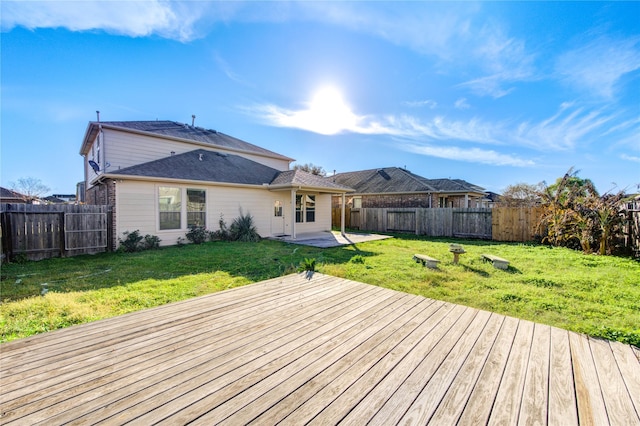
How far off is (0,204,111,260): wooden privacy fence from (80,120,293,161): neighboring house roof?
495 centimetres

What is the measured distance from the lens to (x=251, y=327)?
299 cm

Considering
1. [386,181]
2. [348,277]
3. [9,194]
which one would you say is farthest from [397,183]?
[9,194]

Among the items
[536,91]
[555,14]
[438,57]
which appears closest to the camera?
[555,14]

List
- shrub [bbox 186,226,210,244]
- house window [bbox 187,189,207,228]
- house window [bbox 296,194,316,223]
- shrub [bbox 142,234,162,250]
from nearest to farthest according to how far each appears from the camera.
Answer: shrub [bbox 142,234,162,250]
shrub [bbox 186,226,210,244]
house window [bbox 187,189,207,228]
house window [bbox 296,194,316,223]

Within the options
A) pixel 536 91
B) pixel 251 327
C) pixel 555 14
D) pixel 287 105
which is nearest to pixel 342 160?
pixel 287 105

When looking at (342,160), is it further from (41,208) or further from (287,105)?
(41,208)

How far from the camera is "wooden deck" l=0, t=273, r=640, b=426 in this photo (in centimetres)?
169

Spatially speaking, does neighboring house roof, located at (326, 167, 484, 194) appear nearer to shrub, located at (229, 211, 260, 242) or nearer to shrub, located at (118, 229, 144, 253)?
shrub, located at (229, 211, 260, 242)

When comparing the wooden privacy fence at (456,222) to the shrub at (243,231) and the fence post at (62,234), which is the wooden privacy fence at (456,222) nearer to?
the shrub at (243,231)

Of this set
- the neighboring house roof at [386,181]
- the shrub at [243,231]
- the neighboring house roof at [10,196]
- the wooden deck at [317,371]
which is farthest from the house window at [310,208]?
the neighboring house roof at [10,196]

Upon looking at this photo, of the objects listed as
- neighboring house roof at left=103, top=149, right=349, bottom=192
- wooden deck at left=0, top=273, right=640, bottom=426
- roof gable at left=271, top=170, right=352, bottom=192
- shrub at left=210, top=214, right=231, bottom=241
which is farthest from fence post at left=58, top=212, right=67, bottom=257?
roof gable at left=271, top=170, right=352, bottom=192

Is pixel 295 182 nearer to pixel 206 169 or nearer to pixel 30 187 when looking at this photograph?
pixel 206 169

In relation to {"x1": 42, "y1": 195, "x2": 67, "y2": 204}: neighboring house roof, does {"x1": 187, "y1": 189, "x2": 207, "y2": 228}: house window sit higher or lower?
lower

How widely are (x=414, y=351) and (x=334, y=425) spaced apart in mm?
1233
